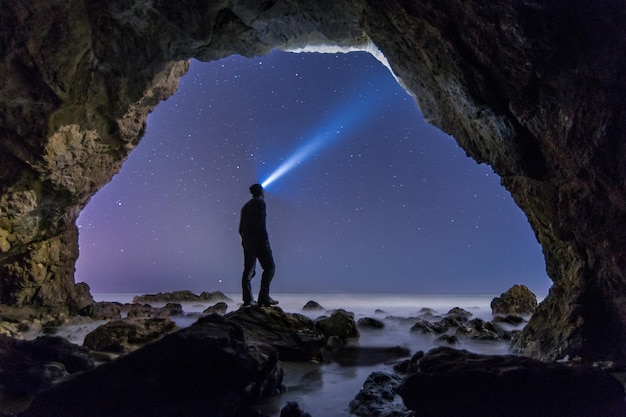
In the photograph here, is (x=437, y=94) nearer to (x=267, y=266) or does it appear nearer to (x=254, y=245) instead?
(x=254, y=245)

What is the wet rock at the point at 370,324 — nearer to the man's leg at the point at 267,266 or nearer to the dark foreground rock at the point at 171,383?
the man's leg at the point at 267,266

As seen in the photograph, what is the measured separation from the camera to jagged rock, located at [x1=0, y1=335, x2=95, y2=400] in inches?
150

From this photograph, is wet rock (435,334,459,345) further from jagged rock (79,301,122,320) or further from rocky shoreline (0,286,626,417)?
jagged rock (79,301,122,320)

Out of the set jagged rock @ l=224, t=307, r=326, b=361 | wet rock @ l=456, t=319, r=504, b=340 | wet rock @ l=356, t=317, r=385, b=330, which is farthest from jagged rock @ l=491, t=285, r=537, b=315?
jagged rock @ l=224, t=307, r=326, b=361

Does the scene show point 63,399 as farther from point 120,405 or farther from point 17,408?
point 17,408

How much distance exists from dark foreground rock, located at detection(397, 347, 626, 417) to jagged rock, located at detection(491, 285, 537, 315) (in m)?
14.0

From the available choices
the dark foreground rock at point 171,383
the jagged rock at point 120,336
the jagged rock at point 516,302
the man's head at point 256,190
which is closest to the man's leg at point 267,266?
the man's head at point 256,190

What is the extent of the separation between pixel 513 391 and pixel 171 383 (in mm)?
2882

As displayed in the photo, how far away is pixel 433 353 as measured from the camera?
12.8ft

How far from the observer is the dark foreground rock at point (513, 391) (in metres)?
3.07

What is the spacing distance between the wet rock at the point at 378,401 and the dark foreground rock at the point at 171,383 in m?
1.00

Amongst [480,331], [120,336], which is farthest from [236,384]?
[480,331]

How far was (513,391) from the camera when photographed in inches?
125

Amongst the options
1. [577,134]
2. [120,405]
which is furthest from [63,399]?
[577,134]
